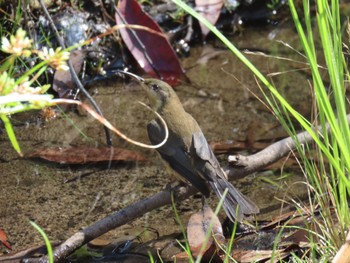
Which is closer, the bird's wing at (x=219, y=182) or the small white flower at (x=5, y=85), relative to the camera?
the small white flower at (x=5, y=85)

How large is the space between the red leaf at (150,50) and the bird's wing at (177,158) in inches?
71.1

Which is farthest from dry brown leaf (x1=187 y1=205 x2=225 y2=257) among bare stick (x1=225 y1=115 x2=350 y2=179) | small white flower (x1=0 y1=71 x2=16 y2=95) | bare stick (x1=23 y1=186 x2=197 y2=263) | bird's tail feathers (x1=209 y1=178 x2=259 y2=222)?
small white flower (x1=0 y1=71 x2=16 y2=95)

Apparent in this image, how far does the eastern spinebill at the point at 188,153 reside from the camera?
471cm

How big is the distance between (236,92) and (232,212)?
2663 mm

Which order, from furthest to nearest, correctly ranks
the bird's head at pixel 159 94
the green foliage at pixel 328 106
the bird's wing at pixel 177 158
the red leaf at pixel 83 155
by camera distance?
the red leaf at pixel 83 155, the bird's head at pixel 159 94, the bird's wing at pixel 177 158, the green foliage at pixel 328 106

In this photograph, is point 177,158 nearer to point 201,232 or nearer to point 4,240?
point 201,232

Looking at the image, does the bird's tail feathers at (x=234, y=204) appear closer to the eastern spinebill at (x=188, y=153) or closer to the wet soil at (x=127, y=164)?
the eastern spinebill at (x=188, y=153)

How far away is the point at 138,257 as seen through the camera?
4566 millimetres

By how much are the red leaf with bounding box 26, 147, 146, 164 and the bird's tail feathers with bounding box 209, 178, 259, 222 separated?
51.6 inches

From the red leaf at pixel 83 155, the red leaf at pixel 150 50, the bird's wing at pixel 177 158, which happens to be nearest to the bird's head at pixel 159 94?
the bird's wing at pixel 177 158

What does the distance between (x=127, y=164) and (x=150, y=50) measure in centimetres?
168

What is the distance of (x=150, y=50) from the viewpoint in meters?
7.27

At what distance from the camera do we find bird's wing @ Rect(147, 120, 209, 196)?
4.86 m

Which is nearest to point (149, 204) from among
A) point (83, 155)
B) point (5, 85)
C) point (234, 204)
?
point (234, 204)
